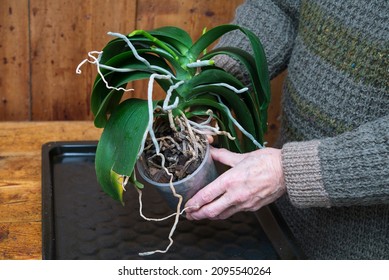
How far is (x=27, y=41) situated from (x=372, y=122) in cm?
109

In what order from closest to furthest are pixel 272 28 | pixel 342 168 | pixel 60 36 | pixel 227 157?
pixel 342 168
pixel 227 157
pixel 272 28
pixel 60 36

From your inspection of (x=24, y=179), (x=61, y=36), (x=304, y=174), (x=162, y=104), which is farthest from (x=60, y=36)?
(x=304, y=174)

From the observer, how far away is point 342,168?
918 mm

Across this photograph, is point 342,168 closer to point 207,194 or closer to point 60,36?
point 207,194

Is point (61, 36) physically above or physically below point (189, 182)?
below

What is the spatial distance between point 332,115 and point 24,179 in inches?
24.5

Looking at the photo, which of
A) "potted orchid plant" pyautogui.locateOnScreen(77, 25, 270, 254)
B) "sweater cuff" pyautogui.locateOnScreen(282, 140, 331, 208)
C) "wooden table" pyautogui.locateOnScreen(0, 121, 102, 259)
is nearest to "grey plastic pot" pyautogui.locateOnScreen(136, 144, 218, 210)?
"potted orchid plant" pyautogui.locateOnScreen(77, 25, 270, 254)

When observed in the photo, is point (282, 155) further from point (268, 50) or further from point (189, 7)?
point (189, 7)

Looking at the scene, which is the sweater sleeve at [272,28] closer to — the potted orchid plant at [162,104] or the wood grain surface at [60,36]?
the potted orchid plant at [162,104]

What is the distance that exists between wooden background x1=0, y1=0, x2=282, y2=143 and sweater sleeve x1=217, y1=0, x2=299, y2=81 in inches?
22.1

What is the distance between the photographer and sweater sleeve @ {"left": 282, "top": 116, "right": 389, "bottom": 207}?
0.90 m

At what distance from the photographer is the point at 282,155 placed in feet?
3.17

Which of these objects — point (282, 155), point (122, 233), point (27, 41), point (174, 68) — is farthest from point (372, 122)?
point (27, 41)

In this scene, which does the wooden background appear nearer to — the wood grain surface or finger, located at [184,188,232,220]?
the wood grain surface
